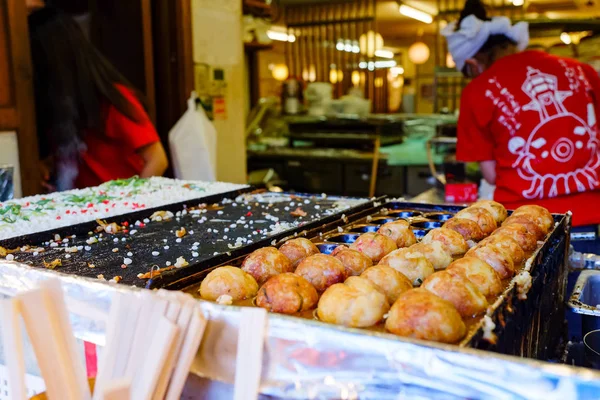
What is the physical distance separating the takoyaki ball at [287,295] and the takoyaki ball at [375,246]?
0.35 metres

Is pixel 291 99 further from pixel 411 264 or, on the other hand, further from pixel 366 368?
pixel 366 368

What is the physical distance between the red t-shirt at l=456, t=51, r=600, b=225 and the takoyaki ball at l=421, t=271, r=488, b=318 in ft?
6.30

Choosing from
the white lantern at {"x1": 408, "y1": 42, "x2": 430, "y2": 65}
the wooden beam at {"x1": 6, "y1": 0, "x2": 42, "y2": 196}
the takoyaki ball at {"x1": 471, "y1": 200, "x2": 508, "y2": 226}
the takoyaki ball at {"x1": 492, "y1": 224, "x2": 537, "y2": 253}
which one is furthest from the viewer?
the white lantern at {"x1": 408, "y1": 42, "x2": 430, "y2": 65}

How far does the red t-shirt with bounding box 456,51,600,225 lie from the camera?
297cm

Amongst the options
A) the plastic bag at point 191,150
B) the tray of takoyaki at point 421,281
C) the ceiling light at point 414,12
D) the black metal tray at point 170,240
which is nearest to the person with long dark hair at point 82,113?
the plastic bag at point 191,150

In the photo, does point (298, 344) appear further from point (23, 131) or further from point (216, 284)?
point (23, 131)

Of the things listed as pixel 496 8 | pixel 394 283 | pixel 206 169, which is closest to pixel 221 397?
pixel 394 283

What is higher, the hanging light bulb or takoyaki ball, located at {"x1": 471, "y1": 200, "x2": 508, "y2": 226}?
the hanging light bulb

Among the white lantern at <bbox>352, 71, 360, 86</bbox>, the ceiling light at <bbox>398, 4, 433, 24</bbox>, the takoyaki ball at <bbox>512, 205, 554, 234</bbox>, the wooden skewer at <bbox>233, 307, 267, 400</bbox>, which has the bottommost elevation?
the wooden skewer at <bbox>233, 307, 267, 400</bbox>

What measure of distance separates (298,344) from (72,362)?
45 centimetres

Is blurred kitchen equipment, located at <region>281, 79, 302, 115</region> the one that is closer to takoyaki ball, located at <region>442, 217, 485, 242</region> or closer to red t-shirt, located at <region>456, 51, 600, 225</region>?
red t-shirt, located at <region>456, 51, 600, 225</region>

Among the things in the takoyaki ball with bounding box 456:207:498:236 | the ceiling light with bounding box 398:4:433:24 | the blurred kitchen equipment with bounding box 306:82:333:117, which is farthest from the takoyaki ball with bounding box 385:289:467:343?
the ceiling light with bounding box 398:4:433:24

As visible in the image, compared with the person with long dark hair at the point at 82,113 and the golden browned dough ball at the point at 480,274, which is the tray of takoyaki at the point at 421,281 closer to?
the golden browned dough ball at the point at 480,274

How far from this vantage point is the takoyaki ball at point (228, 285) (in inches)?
54.9
